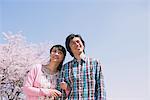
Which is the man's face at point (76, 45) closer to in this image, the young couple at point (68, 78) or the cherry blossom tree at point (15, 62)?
the young couple at point (68, 78)

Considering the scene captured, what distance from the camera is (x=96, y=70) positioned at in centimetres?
209

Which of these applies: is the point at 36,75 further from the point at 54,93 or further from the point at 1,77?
the point at 1,77

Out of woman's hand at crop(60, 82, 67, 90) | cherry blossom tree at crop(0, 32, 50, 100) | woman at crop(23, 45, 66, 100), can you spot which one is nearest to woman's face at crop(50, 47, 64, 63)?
woman at crop(23, 45, 66, 100)

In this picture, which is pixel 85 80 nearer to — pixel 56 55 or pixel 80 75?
pixel 80 75

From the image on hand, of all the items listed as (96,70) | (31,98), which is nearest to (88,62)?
(96,70)

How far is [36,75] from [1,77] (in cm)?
514

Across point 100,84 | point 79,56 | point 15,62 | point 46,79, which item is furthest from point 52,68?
point 15,62

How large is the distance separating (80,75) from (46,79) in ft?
0.76

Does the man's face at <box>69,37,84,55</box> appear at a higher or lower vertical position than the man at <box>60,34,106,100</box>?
higher

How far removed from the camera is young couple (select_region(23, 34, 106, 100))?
6.78 feet

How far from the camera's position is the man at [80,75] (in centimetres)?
206

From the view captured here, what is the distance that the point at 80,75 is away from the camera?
2.09 m

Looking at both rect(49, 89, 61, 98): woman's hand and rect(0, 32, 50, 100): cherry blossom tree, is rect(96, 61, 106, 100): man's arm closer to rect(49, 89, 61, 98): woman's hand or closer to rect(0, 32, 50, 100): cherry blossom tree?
rect(49, 89, 61, 98): woman's hand

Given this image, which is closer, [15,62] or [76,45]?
[76,45]
